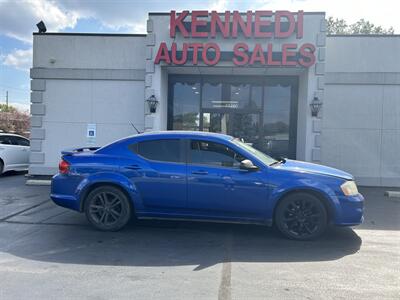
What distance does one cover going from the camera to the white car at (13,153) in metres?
12.8

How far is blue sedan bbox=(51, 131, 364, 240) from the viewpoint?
215 inches

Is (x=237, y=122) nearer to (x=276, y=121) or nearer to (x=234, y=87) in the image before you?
(x=234, y=87)

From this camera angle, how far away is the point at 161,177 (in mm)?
5730

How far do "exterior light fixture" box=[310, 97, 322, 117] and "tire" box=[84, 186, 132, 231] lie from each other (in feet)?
22.2

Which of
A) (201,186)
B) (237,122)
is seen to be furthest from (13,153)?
(201,186)

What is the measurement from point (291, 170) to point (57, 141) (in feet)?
29.4

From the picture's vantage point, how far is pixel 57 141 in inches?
473

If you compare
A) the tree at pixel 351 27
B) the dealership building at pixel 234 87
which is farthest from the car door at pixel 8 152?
the tree at pixel 351 27

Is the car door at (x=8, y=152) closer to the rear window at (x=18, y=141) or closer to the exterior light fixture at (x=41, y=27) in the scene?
the rear window at (x=18, y=141)

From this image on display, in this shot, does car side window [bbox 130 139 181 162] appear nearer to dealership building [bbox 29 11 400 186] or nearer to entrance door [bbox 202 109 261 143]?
dealership building [bbox 29 11 400 186]

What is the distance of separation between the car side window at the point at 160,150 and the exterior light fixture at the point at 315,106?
594cm

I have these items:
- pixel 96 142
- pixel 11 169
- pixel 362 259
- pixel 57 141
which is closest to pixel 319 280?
pixel 362 259

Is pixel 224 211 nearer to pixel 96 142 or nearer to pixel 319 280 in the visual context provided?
pixel 319 280

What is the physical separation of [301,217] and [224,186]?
4.16 ft
